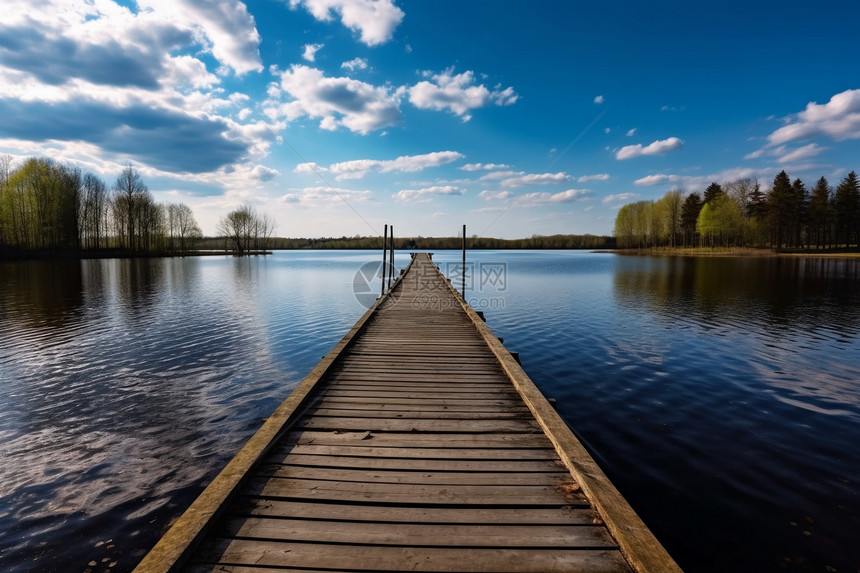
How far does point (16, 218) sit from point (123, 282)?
38061 mm

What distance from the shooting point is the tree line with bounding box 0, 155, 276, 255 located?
49500 mm

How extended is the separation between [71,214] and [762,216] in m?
108

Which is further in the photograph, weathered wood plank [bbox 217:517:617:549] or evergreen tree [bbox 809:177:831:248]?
evergreen tree [bbox 809:177:831:248]

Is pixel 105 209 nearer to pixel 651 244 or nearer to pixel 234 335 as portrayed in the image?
pixel 234 335

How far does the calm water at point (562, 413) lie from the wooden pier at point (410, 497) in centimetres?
163

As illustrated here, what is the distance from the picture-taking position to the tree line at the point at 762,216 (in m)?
61.0

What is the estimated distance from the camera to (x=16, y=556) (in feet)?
12.3

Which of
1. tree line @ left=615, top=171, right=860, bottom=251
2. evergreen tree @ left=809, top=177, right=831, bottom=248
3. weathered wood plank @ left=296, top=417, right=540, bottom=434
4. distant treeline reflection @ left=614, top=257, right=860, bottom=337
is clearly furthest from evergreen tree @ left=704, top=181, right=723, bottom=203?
weathered wood plank @ left=296, top=417, right=540, bottom=434

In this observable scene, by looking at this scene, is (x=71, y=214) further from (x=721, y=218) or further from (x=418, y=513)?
(x=721, y=218)

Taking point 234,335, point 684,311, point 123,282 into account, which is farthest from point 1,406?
point 123,282

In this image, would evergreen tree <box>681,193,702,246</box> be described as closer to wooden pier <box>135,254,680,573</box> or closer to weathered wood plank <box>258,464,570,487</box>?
wooden pier <box>135,254,680,573</box>

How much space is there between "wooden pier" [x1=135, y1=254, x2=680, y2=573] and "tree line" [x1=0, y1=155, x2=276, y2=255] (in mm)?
63550

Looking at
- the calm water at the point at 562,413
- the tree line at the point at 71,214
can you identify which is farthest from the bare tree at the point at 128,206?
the calm water at the point at 562,413

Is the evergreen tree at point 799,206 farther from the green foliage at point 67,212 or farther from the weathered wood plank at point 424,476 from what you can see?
the green foliage at point 67,212
